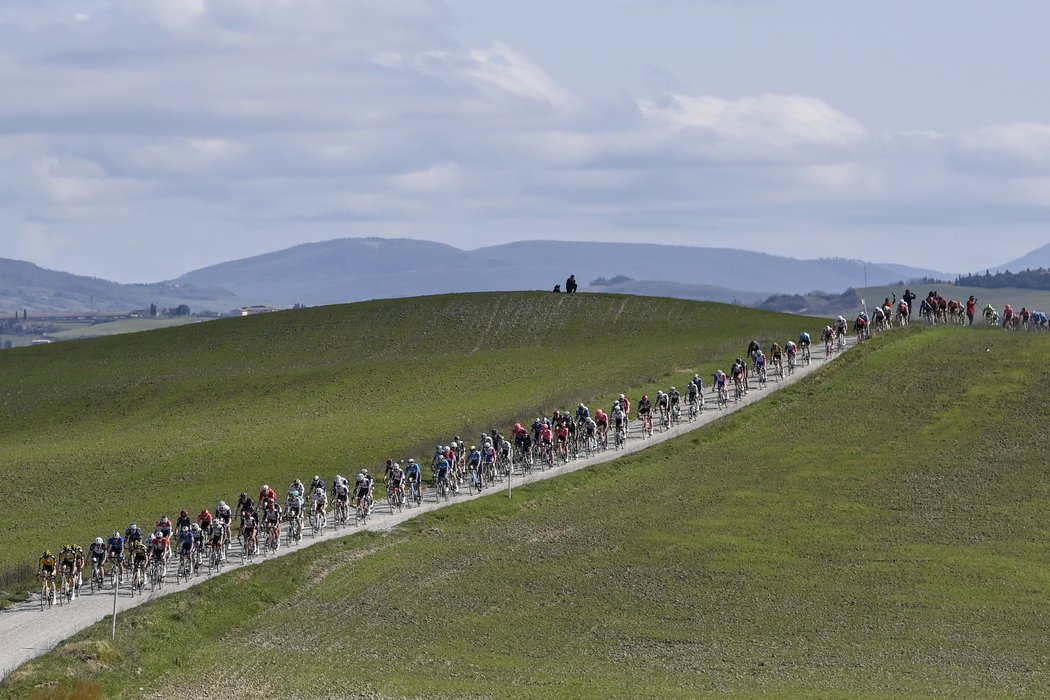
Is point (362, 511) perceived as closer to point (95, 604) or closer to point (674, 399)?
point (95, 604)

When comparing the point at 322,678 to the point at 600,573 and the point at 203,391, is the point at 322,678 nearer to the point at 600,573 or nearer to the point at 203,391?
the point at 600,573

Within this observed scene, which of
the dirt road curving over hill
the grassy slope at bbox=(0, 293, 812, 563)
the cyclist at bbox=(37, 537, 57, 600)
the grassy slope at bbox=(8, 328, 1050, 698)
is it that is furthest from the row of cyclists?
the grassy slope at bbox=(0, 293, 812, 563)

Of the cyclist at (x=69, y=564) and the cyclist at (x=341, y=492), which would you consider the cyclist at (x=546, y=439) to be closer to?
the cyclist at (x=341, y=492)

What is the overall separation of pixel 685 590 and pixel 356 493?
1229 cm

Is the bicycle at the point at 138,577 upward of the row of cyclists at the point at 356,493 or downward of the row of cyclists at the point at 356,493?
downward

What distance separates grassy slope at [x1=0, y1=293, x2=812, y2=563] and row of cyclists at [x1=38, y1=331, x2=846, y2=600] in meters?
5.83

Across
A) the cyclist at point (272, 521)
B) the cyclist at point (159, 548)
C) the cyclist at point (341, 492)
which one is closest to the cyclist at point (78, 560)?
the cyclist at point (159, 548)

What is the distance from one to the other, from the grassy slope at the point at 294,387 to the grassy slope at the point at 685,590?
12728 millimetres

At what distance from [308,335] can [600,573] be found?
62.4 meters

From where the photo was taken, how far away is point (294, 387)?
8844 cm

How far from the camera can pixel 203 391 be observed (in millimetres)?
89312

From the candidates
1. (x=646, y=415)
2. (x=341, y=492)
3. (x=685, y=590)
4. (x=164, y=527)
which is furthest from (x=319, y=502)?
(x=646, y=415)

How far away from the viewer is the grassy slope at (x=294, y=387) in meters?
65.4

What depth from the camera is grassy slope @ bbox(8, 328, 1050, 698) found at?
36969 mm
